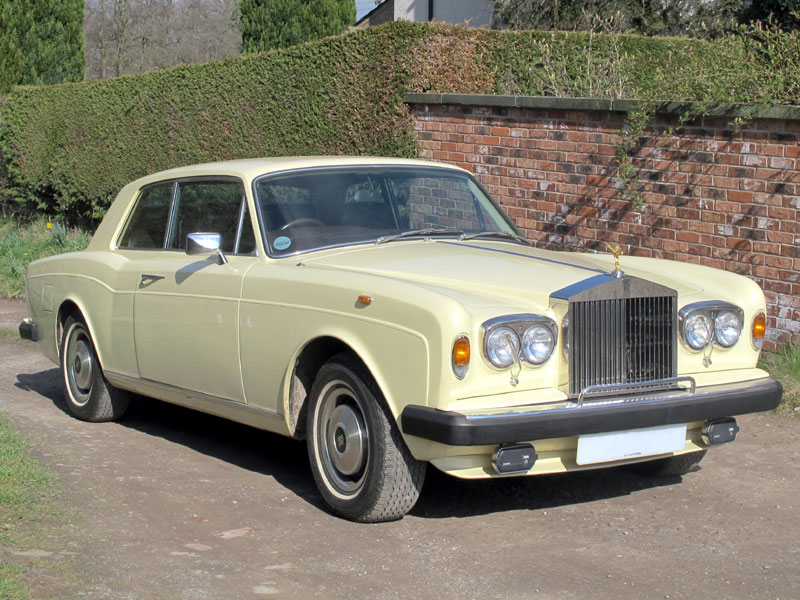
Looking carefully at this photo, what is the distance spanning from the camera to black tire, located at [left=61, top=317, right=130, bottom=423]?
6.85m

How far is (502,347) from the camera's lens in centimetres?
444

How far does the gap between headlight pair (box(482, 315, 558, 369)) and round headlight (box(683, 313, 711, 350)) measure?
2.45ft

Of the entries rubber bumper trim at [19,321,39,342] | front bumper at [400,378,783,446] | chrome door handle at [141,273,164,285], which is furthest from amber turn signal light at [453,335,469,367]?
rubber bumper trim at [19,321,39,342]

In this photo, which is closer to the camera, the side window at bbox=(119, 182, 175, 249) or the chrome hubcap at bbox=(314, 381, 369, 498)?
the chrome hubcap at bbox=(314, 381, 369, 498)

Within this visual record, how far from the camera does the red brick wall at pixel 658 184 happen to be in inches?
299

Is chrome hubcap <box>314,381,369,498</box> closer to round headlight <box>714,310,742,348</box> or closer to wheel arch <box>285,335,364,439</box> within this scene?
wheel arch <box>285,335,364,439</box>

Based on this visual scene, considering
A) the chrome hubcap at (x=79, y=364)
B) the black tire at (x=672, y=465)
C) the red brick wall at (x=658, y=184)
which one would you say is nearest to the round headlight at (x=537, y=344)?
the black tire at (x=672, y=465)

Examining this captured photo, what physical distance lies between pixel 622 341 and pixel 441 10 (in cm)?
2059

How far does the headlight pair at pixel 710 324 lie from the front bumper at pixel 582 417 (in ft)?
0.70

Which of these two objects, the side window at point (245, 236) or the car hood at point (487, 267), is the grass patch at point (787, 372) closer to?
the car hood at point (487, 267)

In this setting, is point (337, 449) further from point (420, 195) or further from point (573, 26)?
point (573, 26)

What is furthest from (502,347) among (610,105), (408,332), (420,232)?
(610,105)

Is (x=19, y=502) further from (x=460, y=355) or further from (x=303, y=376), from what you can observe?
(x=460, y=355)

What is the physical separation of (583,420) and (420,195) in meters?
2.07
